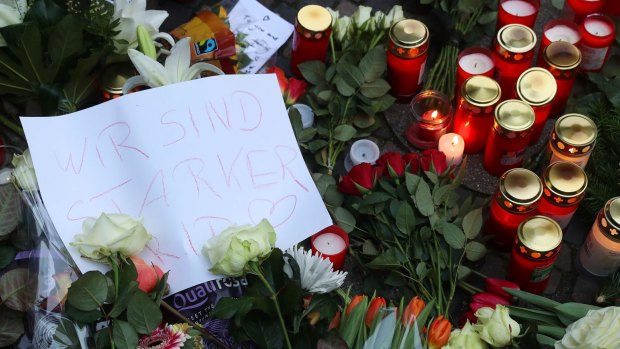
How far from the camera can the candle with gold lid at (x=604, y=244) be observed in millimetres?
1143

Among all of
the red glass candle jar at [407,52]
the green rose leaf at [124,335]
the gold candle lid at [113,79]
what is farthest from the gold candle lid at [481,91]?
the green rose leaf at [124,335]

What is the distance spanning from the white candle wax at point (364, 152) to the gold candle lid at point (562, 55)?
1.16 feet

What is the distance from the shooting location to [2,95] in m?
1.27

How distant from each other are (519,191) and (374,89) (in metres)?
0.36

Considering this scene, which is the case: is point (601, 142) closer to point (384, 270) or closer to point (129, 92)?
point (384, 270)

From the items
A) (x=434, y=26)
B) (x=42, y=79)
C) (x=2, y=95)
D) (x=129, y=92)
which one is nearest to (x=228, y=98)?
(x=129, y=92)

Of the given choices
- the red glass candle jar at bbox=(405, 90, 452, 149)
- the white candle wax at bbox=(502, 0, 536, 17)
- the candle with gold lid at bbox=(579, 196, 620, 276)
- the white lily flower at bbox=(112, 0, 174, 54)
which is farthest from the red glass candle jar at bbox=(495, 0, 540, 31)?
the white lily flower at bbox=(112, 0, 174, 54)

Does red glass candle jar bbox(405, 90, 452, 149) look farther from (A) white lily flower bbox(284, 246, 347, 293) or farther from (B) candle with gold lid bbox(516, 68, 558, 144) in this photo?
(A) white lily flower bbox(284, 246, 347, 293)

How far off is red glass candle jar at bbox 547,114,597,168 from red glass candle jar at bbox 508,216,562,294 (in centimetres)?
15

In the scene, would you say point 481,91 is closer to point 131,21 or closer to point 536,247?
point 536,247

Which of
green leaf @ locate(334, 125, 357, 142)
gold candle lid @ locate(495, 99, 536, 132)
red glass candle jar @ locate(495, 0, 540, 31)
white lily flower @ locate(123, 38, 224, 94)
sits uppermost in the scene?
white lily flower @ locate(123, 38, 224, 94)

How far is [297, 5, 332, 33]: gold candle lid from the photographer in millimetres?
1384

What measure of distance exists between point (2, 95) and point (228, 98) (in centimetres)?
41

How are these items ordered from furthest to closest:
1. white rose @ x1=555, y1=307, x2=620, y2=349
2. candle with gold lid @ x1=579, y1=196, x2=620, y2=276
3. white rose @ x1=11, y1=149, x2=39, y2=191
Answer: candle with gold lid @ x1=579, y1=196, x2=620, y2=276 < white rose @ x1=11, y1=149, x2=39, y2=191 < white rose @ x1=555, y1=307, x2=620, y2=349
